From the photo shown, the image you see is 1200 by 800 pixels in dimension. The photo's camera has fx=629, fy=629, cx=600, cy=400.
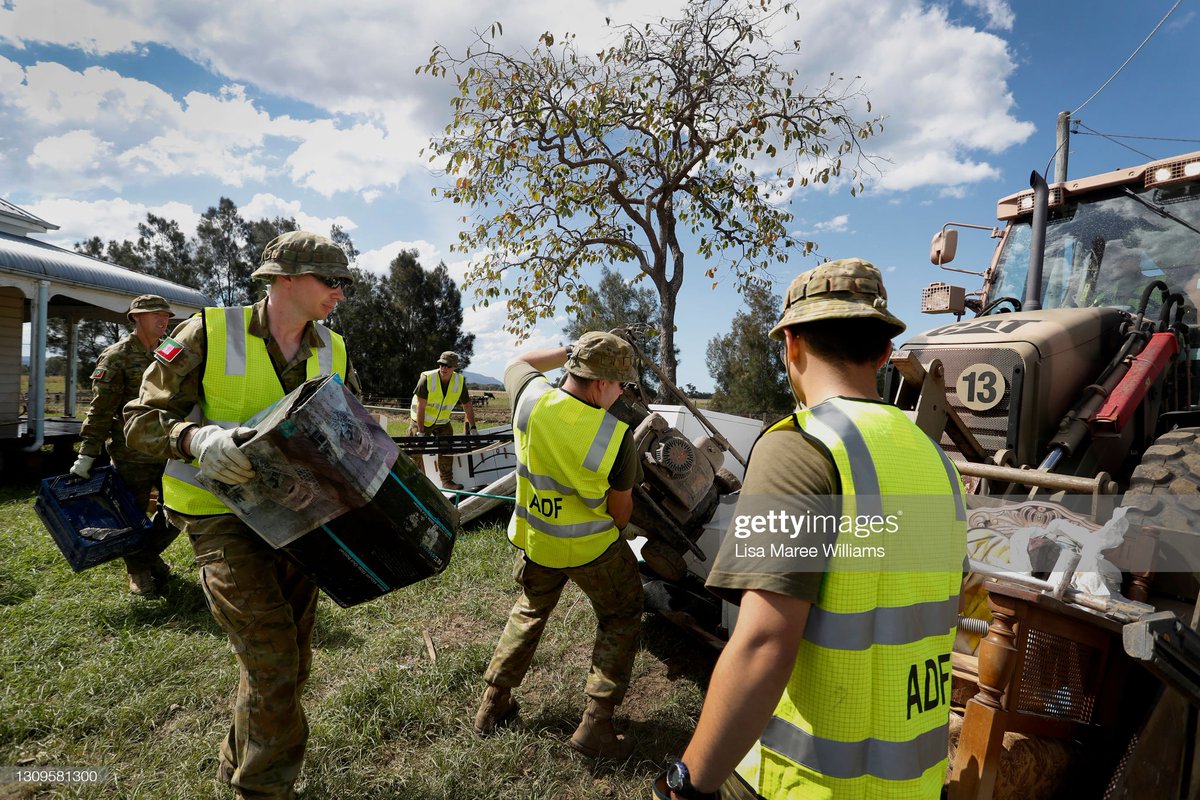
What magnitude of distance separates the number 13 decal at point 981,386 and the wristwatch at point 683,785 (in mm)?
3017

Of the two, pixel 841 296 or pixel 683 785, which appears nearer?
pixel 683 785

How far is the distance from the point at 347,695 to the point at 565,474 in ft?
5.42

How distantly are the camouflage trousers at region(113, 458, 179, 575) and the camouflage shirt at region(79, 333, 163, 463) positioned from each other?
2.2 inches

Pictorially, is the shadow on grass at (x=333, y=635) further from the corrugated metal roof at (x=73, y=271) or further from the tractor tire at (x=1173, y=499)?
the corrugated metal roof at (x=73, y=271)

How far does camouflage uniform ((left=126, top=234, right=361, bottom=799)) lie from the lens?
2248 millimetres

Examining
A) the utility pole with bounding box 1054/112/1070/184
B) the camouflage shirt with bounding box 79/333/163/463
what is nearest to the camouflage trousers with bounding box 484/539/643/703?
the camouflage shirt with bounding box 79/333/163/463

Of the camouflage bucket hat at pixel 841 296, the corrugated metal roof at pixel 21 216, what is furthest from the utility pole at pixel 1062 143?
the corrugated metal roof at pixel 21 216

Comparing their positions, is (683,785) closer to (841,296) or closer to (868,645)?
(868,645)

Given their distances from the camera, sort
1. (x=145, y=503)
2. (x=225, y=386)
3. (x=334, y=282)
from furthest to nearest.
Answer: (x=145, y=503)
(x=334, y=282)
(x=225, y=386)

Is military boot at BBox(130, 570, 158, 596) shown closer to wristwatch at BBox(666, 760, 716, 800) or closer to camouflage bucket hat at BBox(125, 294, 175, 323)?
camouflage bucket hat at BBox(125, 294, 175, 323)

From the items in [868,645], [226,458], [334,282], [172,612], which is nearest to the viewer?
[868,645]

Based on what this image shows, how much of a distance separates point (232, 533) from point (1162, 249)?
5.64 metres

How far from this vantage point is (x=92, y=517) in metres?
4.48

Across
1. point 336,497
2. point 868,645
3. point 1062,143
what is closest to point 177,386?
point 336,497
